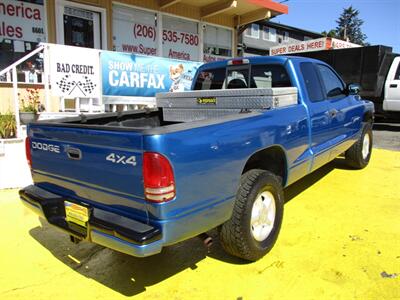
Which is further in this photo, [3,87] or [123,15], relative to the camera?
[123,15]

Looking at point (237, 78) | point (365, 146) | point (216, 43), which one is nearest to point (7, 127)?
point (237, 78)

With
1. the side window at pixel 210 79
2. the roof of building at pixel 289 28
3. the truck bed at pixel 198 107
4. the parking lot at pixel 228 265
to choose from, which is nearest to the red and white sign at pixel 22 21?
the side window at pixel 210 79

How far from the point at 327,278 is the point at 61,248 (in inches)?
99.4

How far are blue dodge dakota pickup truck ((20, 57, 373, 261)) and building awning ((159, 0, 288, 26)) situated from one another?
20.7ft

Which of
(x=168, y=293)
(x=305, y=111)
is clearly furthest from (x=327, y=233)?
(x=168, y=293)

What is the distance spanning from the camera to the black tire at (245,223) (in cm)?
299

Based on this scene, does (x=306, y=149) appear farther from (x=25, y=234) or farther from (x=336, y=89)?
(x=25, y=234)

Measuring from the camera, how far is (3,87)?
23.6 ft

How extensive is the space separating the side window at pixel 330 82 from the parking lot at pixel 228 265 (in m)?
1.57

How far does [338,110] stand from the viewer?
4957 millimetres

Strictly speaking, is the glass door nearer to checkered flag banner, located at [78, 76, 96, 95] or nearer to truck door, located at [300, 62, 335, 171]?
checkered flag banner, located at [78, 76, 96, 95]

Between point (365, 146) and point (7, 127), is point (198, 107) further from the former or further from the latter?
point (365, 146)

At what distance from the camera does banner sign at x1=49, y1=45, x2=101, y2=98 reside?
6.37m

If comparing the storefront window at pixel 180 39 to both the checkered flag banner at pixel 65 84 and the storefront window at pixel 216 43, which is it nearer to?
the storefront window at pixel 216 43
